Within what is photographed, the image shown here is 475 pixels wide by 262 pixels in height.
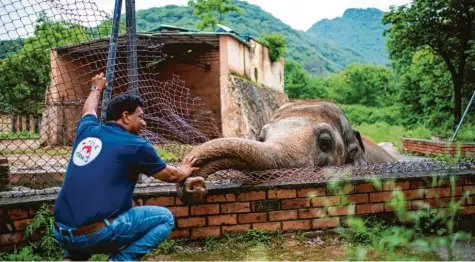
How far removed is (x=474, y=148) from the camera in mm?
12305

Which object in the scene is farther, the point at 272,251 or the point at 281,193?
the point at 281,193

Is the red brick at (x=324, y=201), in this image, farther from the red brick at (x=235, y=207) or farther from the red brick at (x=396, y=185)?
the red brick at (x=235, y=207)

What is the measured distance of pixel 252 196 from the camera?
4.41 meters

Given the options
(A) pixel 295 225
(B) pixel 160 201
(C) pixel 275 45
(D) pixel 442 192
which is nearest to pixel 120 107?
(B) pixel 160 201

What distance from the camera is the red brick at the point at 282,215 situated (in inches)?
175

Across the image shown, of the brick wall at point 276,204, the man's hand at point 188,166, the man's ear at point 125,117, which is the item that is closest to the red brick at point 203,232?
the brick wall at point 276,204

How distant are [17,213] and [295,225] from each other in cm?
245

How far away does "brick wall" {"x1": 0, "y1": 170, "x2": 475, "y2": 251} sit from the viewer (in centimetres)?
431

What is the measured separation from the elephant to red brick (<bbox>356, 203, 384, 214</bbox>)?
0.81 m

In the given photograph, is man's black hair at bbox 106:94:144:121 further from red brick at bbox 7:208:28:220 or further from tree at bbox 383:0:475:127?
tree at bbox 383:0:475:127

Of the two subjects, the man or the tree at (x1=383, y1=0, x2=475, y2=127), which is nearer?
the man

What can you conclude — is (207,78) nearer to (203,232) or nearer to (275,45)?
(275,45)

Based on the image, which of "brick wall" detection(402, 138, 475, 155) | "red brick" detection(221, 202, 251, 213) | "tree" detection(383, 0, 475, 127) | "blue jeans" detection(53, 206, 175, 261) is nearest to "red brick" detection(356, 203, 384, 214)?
"red brick" detection(221, 202, 251, 213)

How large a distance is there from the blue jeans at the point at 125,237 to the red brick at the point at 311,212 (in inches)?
68.0
